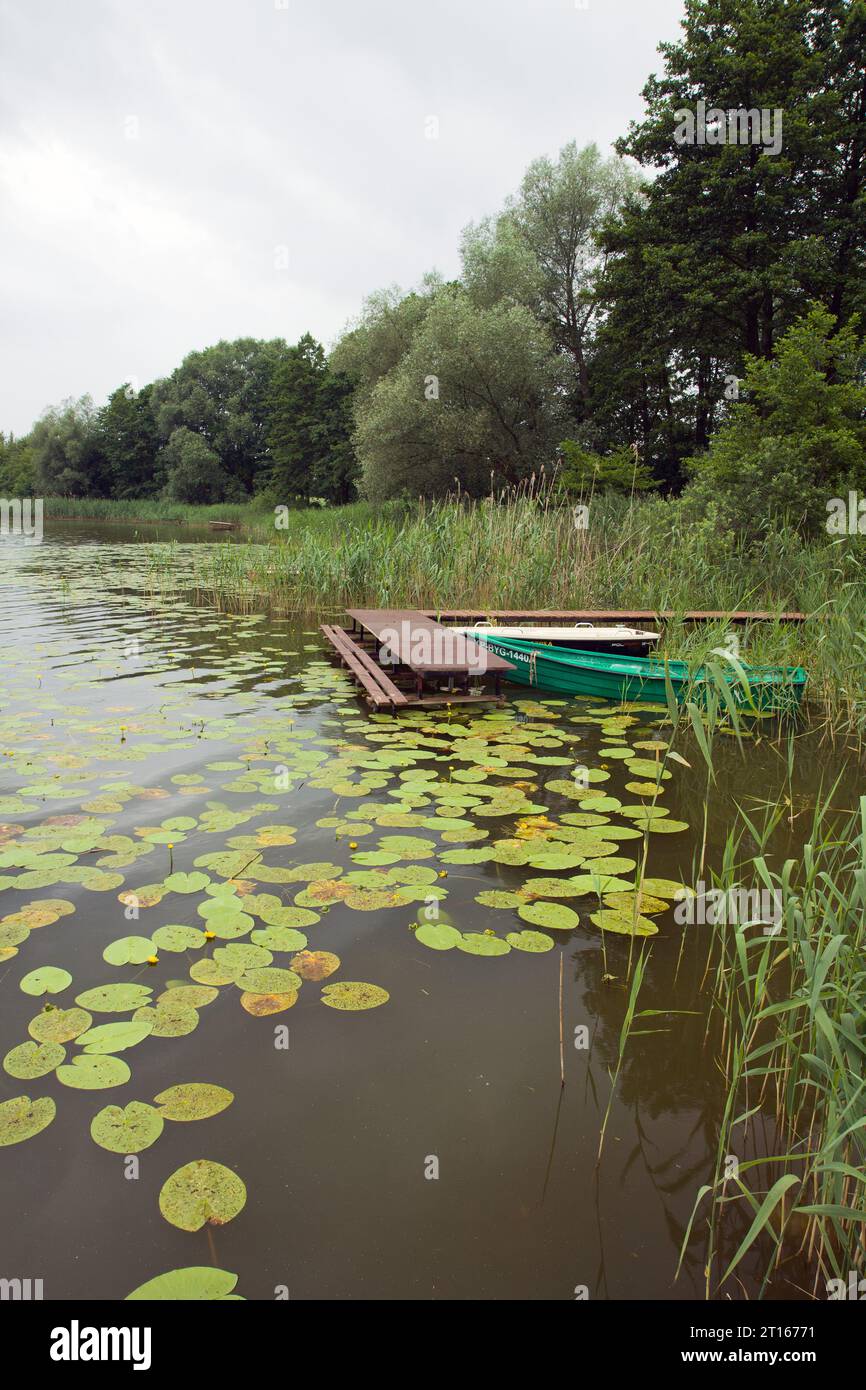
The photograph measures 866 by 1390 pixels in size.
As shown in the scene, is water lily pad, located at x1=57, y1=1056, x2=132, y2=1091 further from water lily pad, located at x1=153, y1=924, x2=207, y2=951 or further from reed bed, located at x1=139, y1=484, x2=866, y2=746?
reed bed, located at x1=139, y1=484, x2=866, y2=746

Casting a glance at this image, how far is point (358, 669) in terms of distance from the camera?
663 cm

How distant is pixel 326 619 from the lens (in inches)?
419

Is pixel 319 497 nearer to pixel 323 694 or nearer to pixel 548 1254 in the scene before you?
pixel 323 694

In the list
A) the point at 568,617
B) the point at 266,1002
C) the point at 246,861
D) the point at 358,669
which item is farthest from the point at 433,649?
the point at 266,1002

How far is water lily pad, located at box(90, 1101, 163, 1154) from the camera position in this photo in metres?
1.82

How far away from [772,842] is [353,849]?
2.03 meters

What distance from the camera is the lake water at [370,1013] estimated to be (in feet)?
5.31

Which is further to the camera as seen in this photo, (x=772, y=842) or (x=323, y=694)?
(x=323, y=694)

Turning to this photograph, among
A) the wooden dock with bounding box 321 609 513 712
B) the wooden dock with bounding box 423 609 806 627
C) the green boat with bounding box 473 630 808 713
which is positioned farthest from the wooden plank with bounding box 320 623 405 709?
the green boat with bounding box 473 630 808 713

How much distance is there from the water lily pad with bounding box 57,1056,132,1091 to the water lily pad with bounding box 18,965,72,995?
1.21 ft

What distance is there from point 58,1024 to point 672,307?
798 inches

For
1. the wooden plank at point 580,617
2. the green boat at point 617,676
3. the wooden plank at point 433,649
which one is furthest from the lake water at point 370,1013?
the wooden plank at point 580,617

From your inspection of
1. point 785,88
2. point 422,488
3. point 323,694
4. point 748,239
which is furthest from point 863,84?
point 323,694

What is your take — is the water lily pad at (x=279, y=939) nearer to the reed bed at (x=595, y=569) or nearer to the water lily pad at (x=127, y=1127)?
the water lily pad at (x=127, y=1127)
